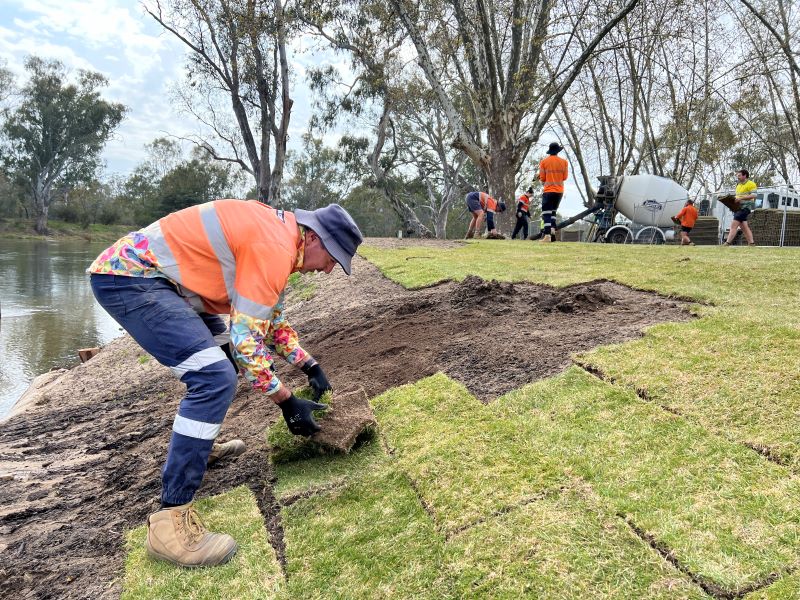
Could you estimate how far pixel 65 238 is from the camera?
160 feet

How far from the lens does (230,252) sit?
2479 millimetres

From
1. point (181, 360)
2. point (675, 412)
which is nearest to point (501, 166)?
point (675, 412)

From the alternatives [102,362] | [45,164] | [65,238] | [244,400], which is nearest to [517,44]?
[102,362]

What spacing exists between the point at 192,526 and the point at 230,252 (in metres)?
1.23

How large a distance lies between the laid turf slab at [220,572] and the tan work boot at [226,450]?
1.89 feet

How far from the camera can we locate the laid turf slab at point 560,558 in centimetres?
178

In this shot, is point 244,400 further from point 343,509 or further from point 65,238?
point 65,238

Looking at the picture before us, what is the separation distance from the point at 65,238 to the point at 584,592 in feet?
186

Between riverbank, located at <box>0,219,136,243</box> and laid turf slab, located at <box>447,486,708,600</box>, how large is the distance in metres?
54.3

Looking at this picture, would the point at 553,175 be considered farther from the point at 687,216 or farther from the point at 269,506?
the point at 269,506

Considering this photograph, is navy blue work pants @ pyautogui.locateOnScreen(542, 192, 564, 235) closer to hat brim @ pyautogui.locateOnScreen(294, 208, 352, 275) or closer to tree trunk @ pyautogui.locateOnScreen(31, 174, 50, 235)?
hat brim @ pyautogui.locateOnScreen(294, 208, 352, 275)

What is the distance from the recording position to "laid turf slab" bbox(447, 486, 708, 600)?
1.78m

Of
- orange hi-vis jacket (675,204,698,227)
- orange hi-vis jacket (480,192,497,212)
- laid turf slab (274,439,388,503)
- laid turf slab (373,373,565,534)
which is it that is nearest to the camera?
laid turf slab (373,373,565,534)

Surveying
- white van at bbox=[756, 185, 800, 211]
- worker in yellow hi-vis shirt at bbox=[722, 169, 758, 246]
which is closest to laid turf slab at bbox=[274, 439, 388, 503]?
worker in yellow hi-vis shirt at bbox=[722, 169, 758, 246]
